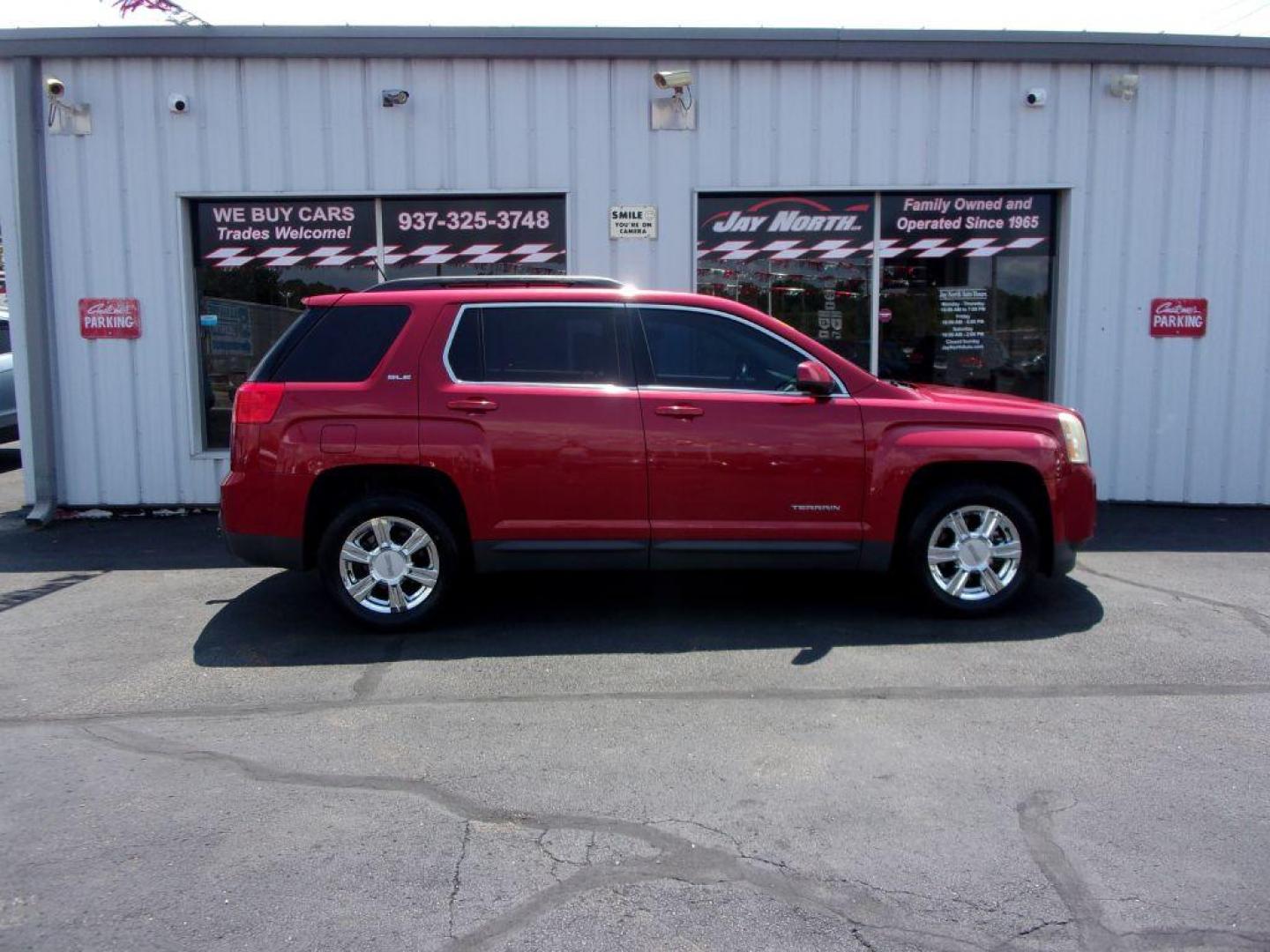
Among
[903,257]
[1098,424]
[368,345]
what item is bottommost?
[1098,424]

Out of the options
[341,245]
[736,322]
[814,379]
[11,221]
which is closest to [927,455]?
[814,379]

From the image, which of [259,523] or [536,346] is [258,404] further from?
[536,346]

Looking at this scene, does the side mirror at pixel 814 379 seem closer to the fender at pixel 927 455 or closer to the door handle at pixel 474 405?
the fender at pixel 927 455

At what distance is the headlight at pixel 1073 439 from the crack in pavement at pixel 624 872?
359 centimetres

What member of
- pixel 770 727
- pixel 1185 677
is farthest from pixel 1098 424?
pixel 770 727

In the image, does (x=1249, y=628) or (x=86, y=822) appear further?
(x=1249, y=628)

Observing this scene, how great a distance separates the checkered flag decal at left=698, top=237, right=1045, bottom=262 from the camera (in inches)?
376

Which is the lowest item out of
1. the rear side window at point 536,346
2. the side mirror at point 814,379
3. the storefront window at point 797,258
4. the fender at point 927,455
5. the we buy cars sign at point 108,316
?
the fender at point 927,455

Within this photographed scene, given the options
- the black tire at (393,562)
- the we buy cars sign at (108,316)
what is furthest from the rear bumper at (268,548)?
the we buy cars sign at (108,316)

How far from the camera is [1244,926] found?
3006 mm

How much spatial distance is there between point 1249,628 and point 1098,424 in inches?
156

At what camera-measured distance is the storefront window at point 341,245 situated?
9453 millimetres

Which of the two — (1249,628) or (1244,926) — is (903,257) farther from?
(1244,926)

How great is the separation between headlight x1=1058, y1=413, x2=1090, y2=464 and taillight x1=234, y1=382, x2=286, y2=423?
4505 mm
